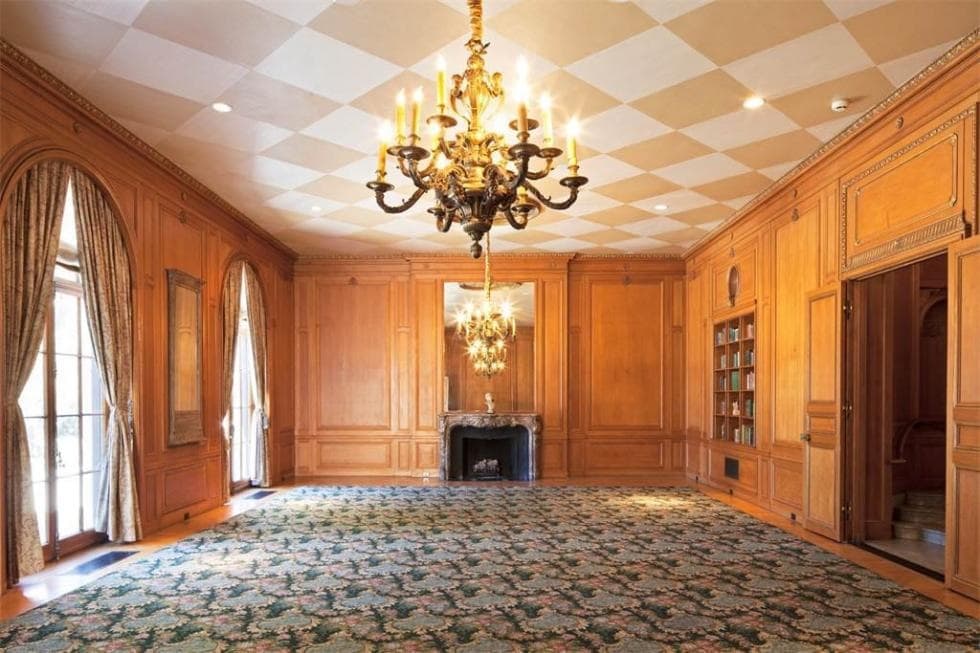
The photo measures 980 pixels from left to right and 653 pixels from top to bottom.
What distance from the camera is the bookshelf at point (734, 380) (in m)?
8.27

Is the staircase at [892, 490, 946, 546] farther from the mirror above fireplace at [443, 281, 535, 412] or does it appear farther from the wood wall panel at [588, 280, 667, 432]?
the mirror above fireplace at [443, 281, 535, 412]

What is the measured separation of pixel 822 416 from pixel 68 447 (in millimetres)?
6635

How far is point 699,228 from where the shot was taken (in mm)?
8922

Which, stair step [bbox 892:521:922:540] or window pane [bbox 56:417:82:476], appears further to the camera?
stair step [bbox 892:521:922:540]

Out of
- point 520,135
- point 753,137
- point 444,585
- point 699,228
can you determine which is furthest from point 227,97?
point 699,228

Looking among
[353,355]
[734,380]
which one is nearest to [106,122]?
[353,355]

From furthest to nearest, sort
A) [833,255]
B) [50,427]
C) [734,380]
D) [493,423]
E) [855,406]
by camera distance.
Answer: [493,423], [734,380], [833,255], [855,406], [50,427]

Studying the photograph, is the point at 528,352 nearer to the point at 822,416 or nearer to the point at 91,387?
the point at 822,416

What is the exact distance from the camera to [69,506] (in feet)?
17.8

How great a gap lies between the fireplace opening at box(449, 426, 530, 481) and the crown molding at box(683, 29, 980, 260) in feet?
14.8

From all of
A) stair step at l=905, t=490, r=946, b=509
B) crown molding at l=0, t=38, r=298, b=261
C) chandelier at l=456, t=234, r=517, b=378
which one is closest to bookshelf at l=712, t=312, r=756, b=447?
stair step at l=905, t=490, r=946, b=509

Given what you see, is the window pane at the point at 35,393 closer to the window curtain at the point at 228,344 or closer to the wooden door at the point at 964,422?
the window curtain at the point at 228,344

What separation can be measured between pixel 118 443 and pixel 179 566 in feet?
4.41

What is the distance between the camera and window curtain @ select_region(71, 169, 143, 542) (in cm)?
542
